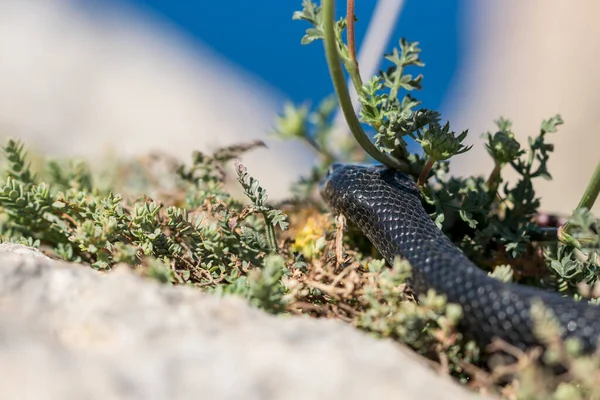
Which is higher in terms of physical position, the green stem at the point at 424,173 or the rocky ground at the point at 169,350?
the green stem at the point at 424,173

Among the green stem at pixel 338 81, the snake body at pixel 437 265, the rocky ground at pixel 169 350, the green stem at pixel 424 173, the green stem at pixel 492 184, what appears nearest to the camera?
the rocky ground at pixel 169 350

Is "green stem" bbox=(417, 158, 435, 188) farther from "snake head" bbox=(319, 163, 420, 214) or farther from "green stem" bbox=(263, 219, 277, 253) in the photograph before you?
"green stem" bbox=(263, 219, 277, 253)

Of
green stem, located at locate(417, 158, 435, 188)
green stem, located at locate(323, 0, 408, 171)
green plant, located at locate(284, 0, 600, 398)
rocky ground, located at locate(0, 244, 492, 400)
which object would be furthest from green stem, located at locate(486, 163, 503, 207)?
rocky ground, located at locate(0, 244, 492, 400)

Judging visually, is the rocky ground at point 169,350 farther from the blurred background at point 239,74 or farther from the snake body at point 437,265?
the blurred background at point 239,74

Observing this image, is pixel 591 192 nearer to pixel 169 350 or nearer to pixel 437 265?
pixel 437 265

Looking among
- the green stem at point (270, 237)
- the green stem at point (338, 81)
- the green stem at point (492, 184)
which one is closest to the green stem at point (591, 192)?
the green stem at point (492, 184)

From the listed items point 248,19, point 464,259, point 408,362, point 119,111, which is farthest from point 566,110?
point 408,362

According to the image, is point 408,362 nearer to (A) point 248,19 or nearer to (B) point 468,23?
(A) point 248,19
